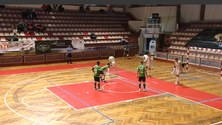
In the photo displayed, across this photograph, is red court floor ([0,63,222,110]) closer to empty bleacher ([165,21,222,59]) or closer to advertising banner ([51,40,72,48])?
advertising banner ([51,40,72,48])

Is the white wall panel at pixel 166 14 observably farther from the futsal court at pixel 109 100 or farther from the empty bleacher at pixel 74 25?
the futsal court at pixel 109 100

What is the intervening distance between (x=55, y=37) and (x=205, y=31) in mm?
16259

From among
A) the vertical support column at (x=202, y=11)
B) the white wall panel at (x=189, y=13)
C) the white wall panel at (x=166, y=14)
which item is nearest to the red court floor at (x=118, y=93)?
the vertical support column at (x=202, y=11)

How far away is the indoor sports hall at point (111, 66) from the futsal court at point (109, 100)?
41mm

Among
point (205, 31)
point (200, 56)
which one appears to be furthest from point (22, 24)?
point (205, 31)

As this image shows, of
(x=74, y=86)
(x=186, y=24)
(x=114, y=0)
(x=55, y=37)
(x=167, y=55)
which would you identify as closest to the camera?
(x=114, y=0)

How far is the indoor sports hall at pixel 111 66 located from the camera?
29.2 ft

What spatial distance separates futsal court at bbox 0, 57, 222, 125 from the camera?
8328mm

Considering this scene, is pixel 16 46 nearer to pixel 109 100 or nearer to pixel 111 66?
pixel 111 66

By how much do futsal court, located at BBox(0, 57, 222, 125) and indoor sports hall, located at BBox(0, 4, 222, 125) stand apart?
0.14 ft

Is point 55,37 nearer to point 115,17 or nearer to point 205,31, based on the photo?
point 115,17

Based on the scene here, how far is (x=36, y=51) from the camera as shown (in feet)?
66.9

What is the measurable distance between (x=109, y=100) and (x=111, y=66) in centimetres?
851

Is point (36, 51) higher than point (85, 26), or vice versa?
point (85, 26)
